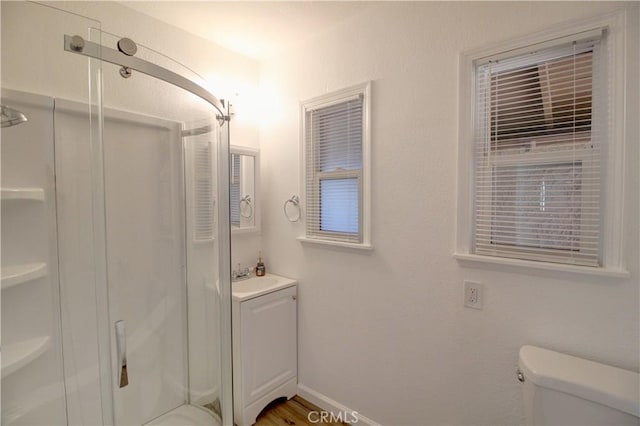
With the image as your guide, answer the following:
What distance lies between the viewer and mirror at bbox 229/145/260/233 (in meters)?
2.20

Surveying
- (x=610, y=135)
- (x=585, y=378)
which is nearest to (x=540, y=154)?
(x=610, y=135)

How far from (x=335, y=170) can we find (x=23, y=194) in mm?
1518

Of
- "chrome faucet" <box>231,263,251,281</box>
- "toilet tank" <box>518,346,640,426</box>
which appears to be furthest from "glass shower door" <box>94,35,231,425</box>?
"toilet tank" <box>518,346,640,426</box>

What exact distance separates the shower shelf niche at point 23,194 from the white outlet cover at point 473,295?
1.94m

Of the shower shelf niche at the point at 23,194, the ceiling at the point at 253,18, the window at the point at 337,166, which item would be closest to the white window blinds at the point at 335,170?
the window at the point at 337,166

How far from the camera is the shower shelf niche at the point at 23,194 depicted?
3.63ft

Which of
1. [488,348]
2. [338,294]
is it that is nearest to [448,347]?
[488,348]

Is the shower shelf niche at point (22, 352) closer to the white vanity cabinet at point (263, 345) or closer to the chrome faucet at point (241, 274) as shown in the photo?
the white vanity cabinet at point (263, 345)

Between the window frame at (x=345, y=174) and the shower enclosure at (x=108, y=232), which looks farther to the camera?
the window frame at (x=345, y=174)

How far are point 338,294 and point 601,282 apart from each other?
50.4 inches

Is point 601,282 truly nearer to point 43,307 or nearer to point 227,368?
point 227,368

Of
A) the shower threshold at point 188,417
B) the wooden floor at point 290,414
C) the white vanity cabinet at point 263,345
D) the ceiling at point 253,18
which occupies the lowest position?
the wooden floor at point 290,414

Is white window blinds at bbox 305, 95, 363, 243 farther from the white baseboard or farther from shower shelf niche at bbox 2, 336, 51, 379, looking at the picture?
shower shelf niche at bbox 2, 336, 51, 379

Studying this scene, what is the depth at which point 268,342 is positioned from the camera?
1963 millimetres
